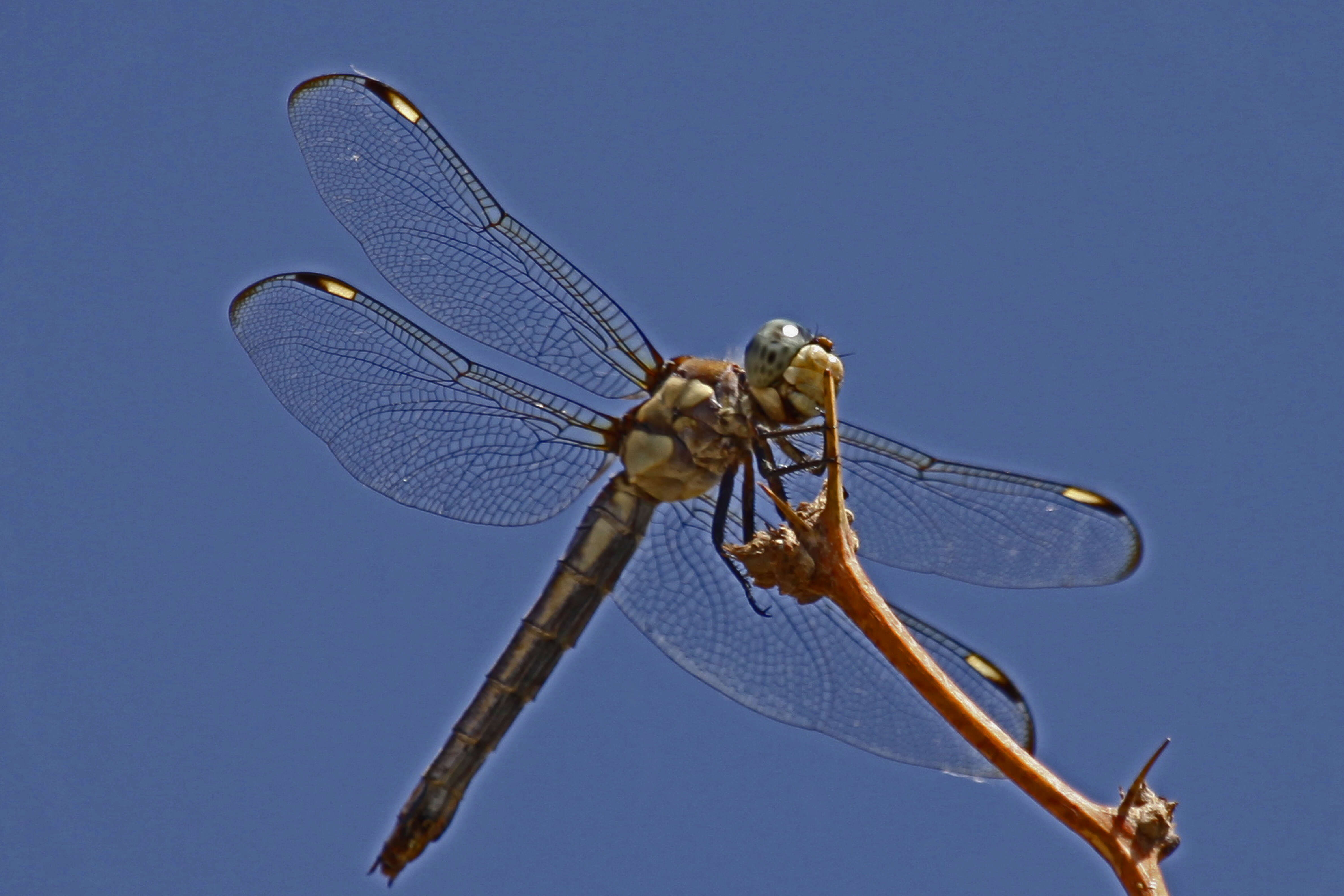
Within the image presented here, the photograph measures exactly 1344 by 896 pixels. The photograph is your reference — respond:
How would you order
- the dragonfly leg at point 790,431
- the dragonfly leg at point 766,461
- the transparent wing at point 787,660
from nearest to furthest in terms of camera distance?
the dragonfly leg at point 790,431 → the dragonfly leg at point 766,461 → the transparent wing at point 787,660

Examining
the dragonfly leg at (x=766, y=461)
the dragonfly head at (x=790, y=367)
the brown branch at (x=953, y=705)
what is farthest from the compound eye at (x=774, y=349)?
the brown branch at (x=953, y=705)

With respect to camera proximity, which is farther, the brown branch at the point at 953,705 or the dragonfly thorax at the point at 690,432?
A: the dragonfly thorax at the point at 690,432

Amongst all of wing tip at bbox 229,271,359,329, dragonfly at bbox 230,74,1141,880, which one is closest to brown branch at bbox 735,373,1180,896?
dragonfly at bbox 230,74,1141,880

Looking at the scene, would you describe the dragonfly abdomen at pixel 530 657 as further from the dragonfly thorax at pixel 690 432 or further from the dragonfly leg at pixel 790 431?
the dragonfly leg at pixel 790 431

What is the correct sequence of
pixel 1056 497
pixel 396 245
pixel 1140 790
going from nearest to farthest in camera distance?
pixel 1140 790, pixel 1056 497, pixel 396 245

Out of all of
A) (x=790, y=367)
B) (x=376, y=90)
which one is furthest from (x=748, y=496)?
(x=376, y=90)

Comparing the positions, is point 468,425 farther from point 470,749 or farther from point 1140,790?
point 1140,790

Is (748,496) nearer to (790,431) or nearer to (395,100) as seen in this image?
(790,431)

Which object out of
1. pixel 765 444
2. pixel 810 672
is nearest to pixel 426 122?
pixel 765 444
